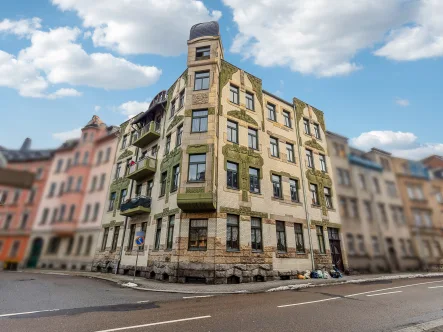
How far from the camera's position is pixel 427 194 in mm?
4660

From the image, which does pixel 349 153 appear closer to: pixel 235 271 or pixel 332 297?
pixel 332 297

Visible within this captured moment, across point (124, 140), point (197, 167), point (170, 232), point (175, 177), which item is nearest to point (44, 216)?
point (197, 167)

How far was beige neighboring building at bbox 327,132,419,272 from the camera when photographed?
4805mm

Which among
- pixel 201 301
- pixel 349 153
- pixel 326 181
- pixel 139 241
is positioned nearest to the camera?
pixel 349 153

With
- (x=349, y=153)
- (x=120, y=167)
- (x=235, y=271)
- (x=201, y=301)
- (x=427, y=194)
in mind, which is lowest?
(x=201, y=301)

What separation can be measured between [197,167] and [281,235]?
8395 mm

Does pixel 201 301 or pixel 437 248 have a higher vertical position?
pixel 437 248

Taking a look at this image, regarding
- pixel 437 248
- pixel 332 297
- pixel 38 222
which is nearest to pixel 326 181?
pixel 332 297

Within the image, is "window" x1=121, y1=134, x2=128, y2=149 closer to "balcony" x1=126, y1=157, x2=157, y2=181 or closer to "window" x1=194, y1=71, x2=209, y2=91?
"balcony" x1=126, y1=157, x2=157, y2=181

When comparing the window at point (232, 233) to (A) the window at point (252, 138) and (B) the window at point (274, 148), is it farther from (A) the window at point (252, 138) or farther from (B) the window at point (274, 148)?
(B) the window at point (274, 148)

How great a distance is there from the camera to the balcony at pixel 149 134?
2341 centimetres

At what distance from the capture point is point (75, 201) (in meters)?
2.74

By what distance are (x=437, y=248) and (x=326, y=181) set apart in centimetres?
1881

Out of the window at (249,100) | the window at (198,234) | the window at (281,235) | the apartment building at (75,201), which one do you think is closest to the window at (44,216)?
the apartment building at (75,201)
